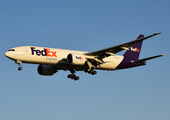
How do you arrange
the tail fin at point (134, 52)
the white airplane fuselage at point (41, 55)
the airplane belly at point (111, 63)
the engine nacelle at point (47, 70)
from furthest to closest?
the tail fin at point (134, 52), the engine nacelle at point (47, 70), the airplane belly at point (111, 63), the white airplane fuselage at point (41, 55)

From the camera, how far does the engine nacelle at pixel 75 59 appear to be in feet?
143

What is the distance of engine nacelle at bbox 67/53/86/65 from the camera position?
4353 centimetres

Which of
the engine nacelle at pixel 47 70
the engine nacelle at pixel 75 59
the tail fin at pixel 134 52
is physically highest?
the tail fin at pixel 134 52

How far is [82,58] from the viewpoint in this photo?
44531 millimetres

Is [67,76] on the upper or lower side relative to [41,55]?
lower

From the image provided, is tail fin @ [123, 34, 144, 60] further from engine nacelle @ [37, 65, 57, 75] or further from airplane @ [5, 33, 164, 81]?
engine nacelle @ [37, 65, 57, 75]

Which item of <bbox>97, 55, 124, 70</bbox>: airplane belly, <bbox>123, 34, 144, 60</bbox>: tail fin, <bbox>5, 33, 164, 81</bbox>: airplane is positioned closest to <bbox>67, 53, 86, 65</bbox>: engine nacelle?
<bbox>5, 33, 164, 81</bbox>: airplane

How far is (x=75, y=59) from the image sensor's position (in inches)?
1719

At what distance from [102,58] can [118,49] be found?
11.1ft

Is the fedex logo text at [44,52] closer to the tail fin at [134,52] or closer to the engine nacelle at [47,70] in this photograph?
the engine nacelle at [47,70]

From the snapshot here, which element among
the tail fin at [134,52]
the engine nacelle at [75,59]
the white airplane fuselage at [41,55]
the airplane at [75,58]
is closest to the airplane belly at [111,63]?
the airplane at [75,58]

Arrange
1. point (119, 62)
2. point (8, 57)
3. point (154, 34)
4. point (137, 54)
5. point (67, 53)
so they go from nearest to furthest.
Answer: point (154, 34), point (8, 57), point (67, 53), point (119, 62), point (137, 54)

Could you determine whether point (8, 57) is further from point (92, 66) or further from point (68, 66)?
point (92, 66)

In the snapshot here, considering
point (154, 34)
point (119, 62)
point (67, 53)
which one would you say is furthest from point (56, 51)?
point (154, 34)
